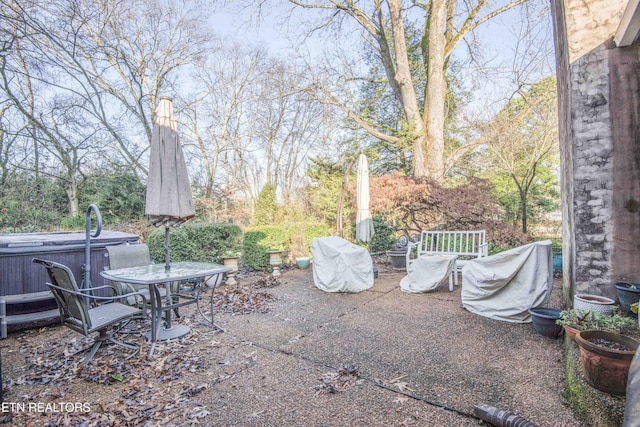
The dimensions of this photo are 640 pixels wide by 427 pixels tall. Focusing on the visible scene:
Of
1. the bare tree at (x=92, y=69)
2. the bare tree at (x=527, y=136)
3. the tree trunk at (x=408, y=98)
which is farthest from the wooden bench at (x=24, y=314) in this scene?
the bare tree at (x=527, y=136)

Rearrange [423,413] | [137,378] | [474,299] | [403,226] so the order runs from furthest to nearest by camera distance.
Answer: [403,226], [474,299], [137,378], [423,413]

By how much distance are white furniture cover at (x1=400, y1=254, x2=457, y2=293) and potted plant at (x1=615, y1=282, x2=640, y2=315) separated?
2.37 m

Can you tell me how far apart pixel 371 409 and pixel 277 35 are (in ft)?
38.8

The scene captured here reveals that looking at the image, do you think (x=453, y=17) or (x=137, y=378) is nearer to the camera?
(x=137, y=378)

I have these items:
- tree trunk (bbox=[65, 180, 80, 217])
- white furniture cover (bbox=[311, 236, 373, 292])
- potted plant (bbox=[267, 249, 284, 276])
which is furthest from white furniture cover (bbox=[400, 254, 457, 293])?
tree trunk (bbox=[65, 180, 80, 217])

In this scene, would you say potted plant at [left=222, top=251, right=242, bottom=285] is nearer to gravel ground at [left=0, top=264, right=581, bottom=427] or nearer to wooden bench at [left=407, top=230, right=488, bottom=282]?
gravel ground at [left=0, top=264, right=581, bottom=427]

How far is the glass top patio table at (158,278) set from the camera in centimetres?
310

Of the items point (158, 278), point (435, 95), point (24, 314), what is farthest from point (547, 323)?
point (435, 95)

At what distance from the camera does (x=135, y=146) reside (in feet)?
40.6

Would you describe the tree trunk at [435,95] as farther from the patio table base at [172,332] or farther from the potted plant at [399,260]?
the patio table base at [172,332]

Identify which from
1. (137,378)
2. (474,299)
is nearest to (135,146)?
(137,378)

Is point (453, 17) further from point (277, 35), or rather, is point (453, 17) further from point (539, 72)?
point (277, 35)

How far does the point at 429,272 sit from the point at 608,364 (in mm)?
3434

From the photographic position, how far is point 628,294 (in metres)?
2.92
